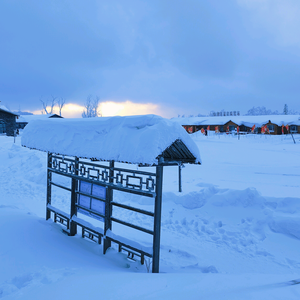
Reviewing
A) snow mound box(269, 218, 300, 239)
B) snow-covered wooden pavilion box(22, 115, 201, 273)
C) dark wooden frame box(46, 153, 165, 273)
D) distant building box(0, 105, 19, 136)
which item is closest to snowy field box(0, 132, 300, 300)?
snow mound box(269, 218, 300, 239)

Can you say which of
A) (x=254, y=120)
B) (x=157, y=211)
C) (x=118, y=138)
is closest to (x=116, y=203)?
(x=157, y=211)

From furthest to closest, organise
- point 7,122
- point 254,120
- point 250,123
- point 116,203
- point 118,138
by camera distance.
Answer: point 254,120 < point 250,123 < point 7,122 < point 116,203 < point 118,138

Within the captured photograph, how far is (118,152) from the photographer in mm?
4238

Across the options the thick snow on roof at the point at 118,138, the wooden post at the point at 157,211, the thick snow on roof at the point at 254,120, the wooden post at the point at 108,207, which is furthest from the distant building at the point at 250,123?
the wooden post at the point at 157,211

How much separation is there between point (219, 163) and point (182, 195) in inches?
351

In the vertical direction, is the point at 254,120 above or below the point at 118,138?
above

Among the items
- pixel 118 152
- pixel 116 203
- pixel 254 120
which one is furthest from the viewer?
pixel 254 120

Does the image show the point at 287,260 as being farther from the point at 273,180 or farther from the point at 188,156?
the point at 273,180

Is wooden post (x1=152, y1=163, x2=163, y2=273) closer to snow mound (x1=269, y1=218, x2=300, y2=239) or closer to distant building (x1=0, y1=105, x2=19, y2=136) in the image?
snow mound (x1=269, y1=218, x2=300, y2=239)

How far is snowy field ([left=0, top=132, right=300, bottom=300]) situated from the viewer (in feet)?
11.6

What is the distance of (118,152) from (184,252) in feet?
10.7

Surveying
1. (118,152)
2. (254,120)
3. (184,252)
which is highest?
(254,120)

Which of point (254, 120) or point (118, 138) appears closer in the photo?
point (118, 138)

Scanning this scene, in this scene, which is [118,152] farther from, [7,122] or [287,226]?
[7,122]
